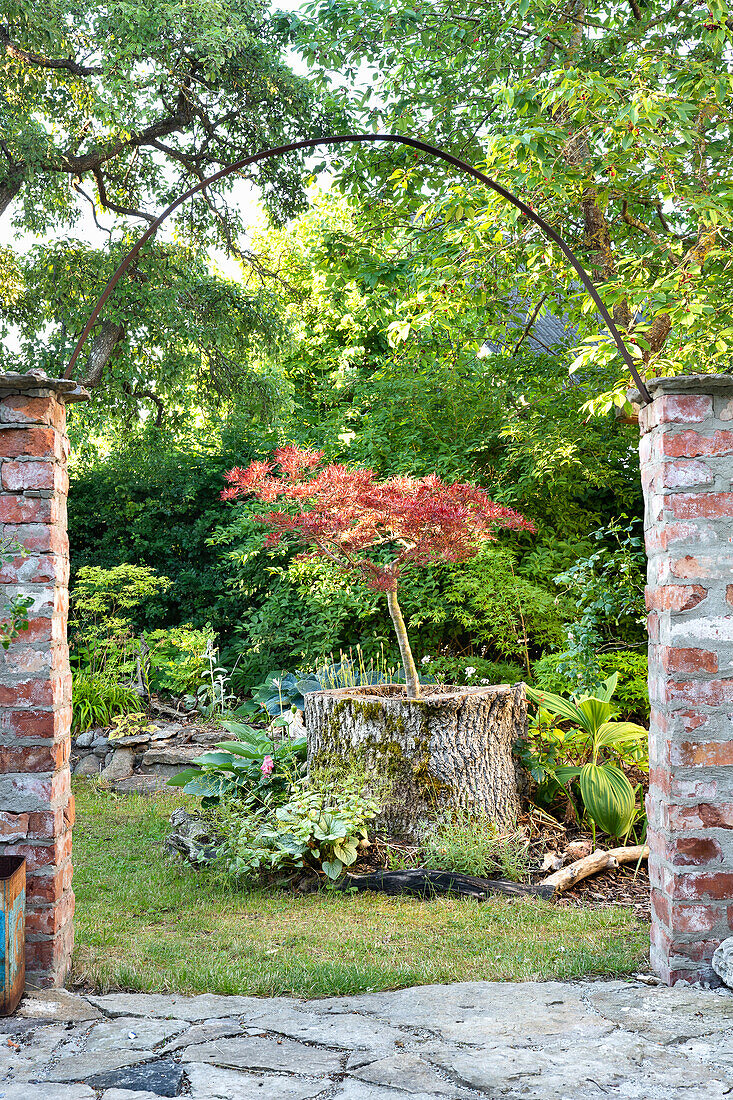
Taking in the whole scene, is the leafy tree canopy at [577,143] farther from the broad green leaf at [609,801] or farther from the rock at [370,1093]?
the rock at [370,1093]

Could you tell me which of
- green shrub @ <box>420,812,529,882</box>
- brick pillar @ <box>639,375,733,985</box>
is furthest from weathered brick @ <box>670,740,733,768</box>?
green shrub @ <box>420,812,529,882</box>

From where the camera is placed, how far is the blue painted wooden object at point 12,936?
7.94 ft

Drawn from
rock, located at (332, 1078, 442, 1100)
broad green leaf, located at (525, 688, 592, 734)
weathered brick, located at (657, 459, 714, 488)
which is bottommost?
rock, located at (332, 1078, 442, 1100)

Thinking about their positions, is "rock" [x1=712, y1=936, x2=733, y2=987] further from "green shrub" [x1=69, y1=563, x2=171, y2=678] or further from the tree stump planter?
"green shrub" [x1=69, y1=563, x2=171, y2=678]

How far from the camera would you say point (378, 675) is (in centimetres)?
553

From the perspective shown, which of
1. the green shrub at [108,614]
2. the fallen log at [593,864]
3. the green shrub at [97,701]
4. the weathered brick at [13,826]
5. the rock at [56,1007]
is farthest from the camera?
the green shrub at [108,614]

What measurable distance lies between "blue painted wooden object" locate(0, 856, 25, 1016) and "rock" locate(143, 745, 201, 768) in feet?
10.5

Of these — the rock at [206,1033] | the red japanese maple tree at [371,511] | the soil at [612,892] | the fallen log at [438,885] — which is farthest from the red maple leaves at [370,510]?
the rock at [206,1033]

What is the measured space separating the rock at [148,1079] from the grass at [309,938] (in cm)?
59

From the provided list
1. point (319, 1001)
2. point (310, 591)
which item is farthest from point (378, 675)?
point (319, 1001)

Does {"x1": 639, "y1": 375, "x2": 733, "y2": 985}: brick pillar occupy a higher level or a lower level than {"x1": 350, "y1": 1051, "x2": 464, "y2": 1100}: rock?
higher

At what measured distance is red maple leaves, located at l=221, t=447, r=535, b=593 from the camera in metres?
4.00

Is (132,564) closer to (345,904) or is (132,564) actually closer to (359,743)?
(359,743)

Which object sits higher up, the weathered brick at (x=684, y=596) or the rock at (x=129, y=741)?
the weathered brick at (x=684, y=596)
